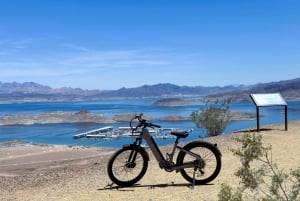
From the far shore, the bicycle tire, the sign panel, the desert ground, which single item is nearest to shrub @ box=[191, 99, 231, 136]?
the sign panel

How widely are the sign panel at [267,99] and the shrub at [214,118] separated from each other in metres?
11.6

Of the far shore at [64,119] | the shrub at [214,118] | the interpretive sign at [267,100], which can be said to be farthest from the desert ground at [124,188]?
the far shore at [64,119]

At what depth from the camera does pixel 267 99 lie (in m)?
17.0

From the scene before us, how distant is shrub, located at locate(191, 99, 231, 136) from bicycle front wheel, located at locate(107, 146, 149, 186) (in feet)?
69.1

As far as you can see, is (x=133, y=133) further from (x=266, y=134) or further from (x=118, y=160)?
(x=266, y=134)

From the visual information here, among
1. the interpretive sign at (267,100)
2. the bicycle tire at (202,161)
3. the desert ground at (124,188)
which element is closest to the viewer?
the desert ground at (124,188)

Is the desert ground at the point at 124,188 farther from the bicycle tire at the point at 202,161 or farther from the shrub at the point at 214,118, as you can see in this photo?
the shrub at the point at 214,118

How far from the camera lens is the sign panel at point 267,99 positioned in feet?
54.2

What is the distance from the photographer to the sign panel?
1653cm

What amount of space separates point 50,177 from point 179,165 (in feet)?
13.3

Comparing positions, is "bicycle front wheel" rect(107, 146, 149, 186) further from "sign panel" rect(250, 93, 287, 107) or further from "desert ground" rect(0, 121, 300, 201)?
"sign panel" rect(250, 93, 287, 107)

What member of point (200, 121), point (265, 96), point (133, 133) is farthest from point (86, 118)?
point (133, 133)

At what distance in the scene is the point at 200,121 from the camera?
30.8 meters

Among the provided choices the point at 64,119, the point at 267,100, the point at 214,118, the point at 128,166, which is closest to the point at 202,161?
the point at 128,166
